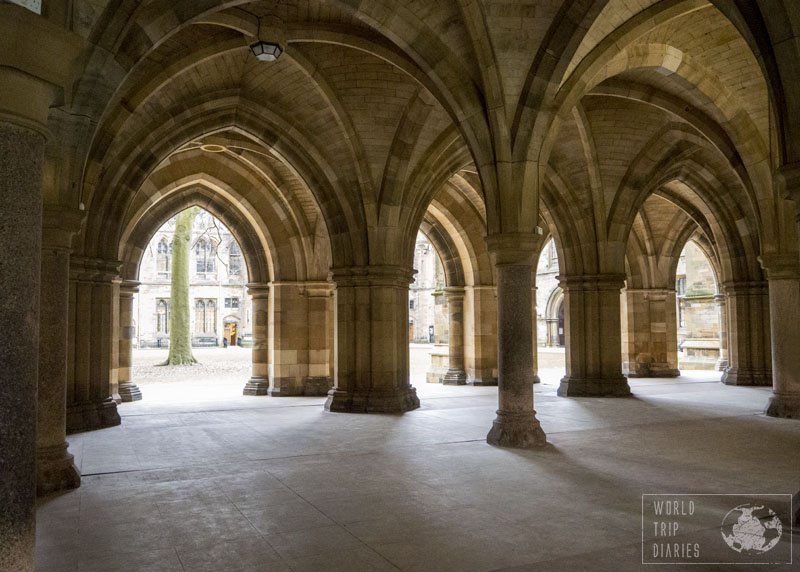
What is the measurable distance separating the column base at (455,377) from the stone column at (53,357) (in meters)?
12.0

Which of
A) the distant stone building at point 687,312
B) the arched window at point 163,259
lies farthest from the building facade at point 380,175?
the arched window at point 163,259

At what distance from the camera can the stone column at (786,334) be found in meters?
9.91

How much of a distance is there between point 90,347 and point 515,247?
272 inches

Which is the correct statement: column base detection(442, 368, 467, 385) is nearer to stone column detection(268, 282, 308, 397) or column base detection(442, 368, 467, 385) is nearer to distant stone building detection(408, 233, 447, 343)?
stone column detection(268, 282, 308, 397)

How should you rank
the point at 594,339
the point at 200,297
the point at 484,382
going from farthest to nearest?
1. the point at 200,297
2. the point at 484,382
3. the point at 594,339

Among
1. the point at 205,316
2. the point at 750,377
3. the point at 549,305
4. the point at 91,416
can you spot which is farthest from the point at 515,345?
the point at 205,316

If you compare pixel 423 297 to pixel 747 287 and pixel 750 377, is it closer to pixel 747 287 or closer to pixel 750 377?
pixel 747 287

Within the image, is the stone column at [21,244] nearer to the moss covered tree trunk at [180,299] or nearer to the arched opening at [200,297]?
the moss covered tree trunk at [180,299]

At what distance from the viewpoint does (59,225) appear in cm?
573

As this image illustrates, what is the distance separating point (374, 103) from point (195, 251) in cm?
3712

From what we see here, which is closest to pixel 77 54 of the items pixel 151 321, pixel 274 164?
pixel 274 164

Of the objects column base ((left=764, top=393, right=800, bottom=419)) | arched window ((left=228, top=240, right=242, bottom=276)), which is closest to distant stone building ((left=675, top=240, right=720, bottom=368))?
column base ((left=764, top=393, right=800, bottom=419))

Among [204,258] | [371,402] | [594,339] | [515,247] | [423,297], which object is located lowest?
[371,402]

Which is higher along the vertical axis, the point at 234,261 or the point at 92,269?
the point at 234,261
